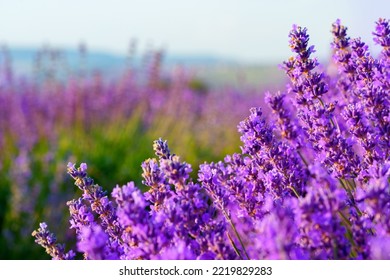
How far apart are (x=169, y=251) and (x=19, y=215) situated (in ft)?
10.7

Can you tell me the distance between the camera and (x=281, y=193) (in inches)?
59.1

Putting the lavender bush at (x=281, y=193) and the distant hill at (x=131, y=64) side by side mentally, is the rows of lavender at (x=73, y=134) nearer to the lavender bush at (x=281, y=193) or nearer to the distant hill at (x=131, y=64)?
the distant hill at (x=131, y=64)

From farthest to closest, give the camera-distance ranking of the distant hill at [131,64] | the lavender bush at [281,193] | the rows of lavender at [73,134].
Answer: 1. the distant hill at [131,64]
2. the rows of lavender at [73,134]
3. the lavender bush at [281,193]

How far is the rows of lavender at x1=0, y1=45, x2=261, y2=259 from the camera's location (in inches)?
166

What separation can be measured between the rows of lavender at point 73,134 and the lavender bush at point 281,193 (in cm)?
255

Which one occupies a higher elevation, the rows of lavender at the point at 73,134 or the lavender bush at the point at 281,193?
the lavender bush at the point at 281,193

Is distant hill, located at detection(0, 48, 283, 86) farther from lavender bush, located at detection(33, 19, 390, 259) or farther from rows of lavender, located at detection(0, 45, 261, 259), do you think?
lavender bush, located at detection(33, 19, 390, 259)

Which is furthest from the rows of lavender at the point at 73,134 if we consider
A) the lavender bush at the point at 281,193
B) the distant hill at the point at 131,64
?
the lavender bush at the point at 281,193

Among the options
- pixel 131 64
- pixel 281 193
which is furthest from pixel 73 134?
pixel 281 193

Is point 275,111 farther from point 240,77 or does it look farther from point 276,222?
point 240,77

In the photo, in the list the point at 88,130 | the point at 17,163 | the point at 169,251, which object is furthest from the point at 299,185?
the point at 88,130

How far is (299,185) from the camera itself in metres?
→ 1.57

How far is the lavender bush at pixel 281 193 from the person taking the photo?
112 centimetres

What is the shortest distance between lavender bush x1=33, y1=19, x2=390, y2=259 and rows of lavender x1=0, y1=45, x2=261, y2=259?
2548 mm
